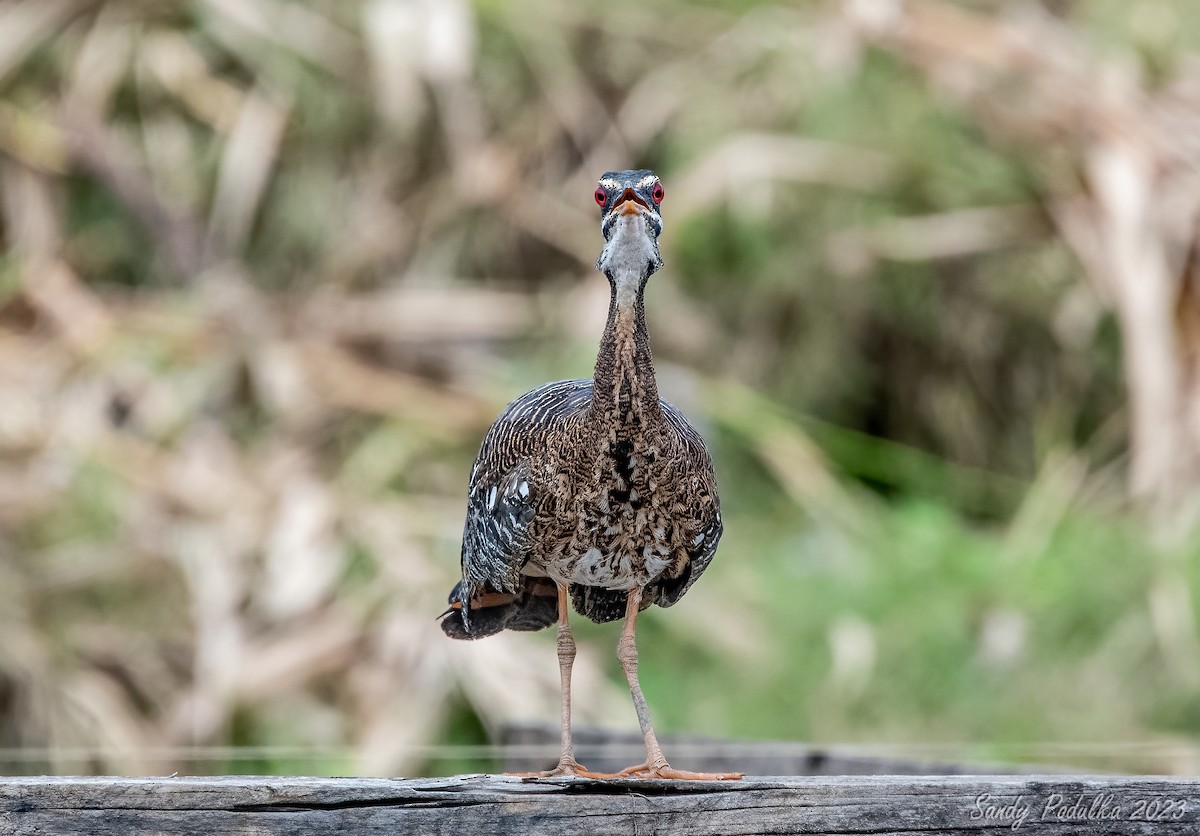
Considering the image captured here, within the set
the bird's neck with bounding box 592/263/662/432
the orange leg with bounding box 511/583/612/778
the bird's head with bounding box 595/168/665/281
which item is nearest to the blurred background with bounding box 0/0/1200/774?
the orange leg with bounding box 511/583/612/778

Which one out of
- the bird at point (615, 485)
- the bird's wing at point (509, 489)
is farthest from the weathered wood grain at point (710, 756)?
the bird's wing at point (509, 489)

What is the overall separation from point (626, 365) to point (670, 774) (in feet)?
2.20

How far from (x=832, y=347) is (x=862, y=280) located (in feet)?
1.06

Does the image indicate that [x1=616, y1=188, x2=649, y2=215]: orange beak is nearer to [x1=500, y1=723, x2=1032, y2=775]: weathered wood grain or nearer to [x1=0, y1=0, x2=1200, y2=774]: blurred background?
[x1=500, y1=723, x2=1032, y2=775]: weathered wood grain

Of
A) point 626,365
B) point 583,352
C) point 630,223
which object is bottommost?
→ point 626,365

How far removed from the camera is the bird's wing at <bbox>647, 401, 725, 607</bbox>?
2.77 m

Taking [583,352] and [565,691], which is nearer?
[565,691]

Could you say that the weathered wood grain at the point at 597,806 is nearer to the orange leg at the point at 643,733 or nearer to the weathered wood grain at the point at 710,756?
the orange leg at the point at 643,733

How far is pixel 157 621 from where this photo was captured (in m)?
5.88

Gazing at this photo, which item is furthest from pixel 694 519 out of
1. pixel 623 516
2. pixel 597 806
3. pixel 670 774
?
pixel 597 806

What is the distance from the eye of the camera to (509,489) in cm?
282

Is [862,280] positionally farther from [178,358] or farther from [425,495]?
[178,358]

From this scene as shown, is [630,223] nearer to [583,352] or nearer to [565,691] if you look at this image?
[565,691]

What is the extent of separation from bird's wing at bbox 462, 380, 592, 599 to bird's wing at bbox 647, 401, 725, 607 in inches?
8.2
